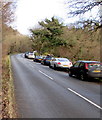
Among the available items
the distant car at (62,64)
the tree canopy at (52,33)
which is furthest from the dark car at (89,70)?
the tree canopy at (52,33)

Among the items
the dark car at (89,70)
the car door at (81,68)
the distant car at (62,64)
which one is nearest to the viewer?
the dark car at (89,70)

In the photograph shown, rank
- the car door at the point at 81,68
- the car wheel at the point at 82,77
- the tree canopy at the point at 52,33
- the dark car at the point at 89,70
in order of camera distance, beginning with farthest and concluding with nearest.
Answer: the tree canopy at the point at 52,33 → the car door at the point at 81,68 → the car wheel at the point at 82,77 → the dark car at the point at 89,70

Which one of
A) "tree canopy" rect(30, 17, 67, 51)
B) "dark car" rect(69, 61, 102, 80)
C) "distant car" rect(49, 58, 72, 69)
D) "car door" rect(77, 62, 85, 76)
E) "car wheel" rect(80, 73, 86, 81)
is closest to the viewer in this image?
"dark car" rect(69, 61, 102, 80)

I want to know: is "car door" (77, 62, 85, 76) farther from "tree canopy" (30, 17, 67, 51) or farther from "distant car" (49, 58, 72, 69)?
"tree canopy" (30, 17, 67, 51)

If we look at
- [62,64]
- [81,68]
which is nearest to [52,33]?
[62,64]

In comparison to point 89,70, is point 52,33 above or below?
above

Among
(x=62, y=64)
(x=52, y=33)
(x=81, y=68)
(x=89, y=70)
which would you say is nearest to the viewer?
(x=89, y=70)

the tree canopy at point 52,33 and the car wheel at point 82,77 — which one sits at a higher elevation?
the tree canopy at point 52,33

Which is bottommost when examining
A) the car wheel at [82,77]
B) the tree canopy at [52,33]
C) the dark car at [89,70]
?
the car wheel at [82,77]

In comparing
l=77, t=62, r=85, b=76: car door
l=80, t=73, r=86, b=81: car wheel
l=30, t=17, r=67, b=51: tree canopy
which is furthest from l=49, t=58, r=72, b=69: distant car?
l=30, t=17, r=67, b=51: tree canopy

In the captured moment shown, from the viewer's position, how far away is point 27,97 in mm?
9195

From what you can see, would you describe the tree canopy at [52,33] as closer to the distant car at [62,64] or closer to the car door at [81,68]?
the distant car at [62,64]

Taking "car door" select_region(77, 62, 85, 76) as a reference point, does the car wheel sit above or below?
below

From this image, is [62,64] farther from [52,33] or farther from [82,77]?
[52,33]
